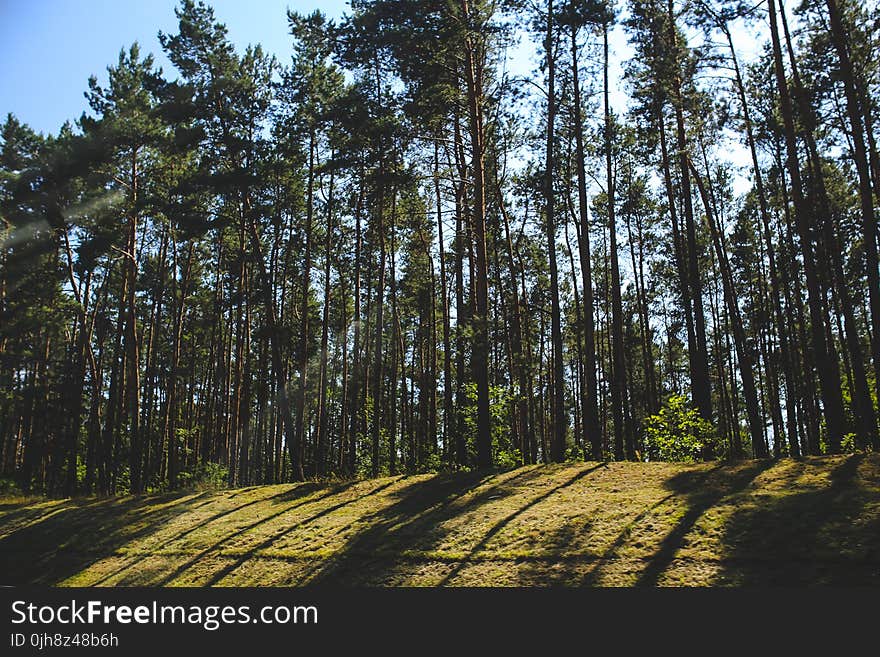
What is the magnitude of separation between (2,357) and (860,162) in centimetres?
3655

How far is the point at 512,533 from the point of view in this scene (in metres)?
9.75

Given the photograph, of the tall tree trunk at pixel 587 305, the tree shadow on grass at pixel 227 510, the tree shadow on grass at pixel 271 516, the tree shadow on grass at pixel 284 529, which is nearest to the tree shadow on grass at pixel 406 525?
the tree shadow on grass at pixel 284 529

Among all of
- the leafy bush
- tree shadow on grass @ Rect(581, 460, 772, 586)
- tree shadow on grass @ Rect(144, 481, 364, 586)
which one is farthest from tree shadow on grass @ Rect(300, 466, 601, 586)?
tree shadow on grass @ Rect(581, 460, 772, 586)

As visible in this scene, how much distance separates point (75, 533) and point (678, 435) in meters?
15.2

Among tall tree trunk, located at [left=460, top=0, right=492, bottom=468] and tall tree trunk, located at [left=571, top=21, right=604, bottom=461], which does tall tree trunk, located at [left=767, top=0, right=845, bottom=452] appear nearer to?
tall tree trunk, located at [left=571, top=21, right=604, bottom=461]

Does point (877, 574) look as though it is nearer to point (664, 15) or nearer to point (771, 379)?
point (664, 15)

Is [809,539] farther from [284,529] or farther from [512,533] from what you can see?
[284,529]

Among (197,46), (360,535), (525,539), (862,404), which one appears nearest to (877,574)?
(525,539)

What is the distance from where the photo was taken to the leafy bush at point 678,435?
13094 millimetres

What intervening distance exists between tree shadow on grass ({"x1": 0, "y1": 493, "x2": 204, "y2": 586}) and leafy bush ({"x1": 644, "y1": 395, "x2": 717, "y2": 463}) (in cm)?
1229

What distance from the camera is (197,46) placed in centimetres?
2080

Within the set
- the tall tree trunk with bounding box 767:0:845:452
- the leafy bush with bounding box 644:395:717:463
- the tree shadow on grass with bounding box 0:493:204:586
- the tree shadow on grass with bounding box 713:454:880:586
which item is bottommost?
the tree shadow on grass with bounding box 0:493:204:586

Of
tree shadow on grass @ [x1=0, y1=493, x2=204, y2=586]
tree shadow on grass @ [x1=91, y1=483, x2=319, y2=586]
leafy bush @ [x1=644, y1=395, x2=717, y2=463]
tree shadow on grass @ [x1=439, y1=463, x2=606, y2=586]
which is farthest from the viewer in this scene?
leafy bush @ [x1=644, y1=395, x2=717, y2=463]

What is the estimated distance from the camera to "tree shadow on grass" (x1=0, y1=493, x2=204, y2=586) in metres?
12.7
